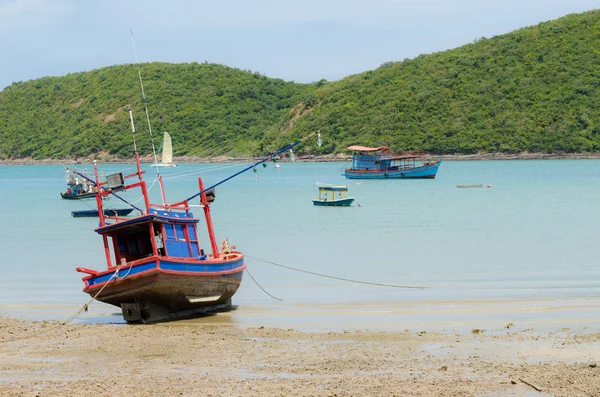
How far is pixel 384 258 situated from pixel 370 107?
10251 centimetres

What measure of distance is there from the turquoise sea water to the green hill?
177ft

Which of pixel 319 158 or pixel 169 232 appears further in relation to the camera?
pixel 319 158

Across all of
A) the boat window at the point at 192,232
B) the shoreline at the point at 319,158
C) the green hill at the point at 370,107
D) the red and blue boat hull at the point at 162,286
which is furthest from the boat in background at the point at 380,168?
the red and blue boat hull at the point at 162,286

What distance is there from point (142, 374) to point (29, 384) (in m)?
1.57

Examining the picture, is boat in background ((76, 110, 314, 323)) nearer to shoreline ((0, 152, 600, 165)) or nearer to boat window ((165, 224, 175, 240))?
boat window ((165, 224, 175, 240))

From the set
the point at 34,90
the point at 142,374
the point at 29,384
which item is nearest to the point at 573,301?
the point at 142,374

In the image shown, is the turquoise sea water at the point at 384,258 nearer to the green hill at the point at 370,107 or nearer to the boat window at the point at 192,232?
the boat window at the point at 192,232

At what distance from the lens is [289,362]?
13.8 metres

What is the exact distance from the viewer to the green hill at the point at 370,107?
115938 mm

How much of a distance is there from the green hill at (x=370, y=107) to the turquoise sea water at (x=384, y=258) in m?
53.8

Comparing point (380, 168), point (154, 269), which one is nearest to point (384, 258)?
point (154, 269)

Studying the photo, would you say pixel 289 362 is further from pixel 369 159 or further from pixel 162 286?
pixel 369 159

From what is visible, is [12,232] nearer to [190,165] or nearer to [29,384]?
[29,384]

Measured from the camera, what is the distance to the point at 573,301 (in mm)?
19656
